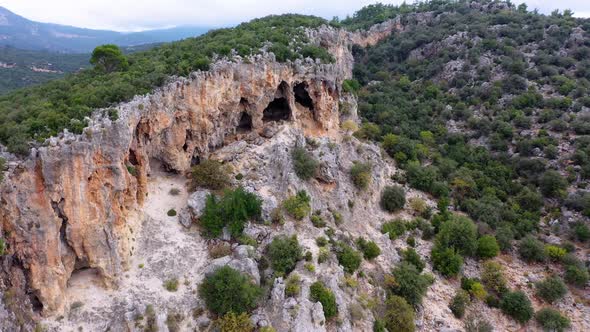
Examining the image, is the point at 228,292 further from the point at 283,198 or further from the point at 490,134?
the point at 490,134

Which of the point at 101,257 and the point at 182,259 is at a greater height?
the point at 101,257

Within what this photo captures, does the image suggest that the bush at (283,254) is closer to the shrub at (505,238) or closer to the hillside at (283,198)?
the hillside at (283,198)

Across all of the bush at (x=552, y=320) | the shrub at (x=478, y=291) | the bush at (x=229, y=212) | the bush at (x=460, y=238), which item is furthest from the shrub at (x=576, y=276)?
the bush at (x=229, y=212)

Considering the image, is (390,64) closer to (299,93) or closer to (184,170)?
(299,93)

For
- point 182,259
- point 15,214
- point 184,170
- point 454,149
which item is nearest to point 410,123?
point 454,149

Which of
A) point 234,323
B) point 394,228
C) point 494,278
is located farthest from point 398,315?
point 234,323

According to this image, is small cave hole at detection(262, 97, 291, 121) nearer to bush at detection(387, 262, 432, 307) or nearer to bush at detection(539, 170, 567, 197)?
bush at detection(387, 262, 432, 307)
